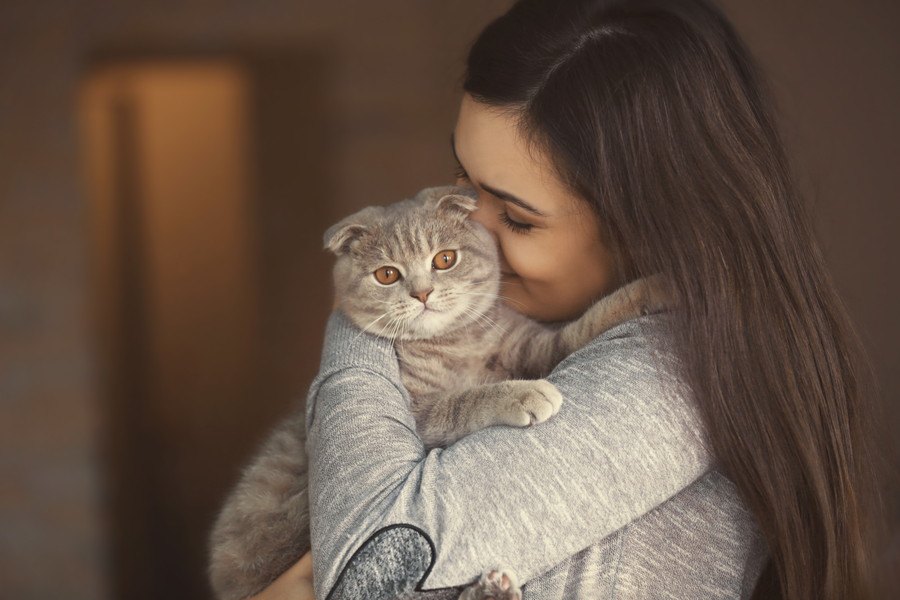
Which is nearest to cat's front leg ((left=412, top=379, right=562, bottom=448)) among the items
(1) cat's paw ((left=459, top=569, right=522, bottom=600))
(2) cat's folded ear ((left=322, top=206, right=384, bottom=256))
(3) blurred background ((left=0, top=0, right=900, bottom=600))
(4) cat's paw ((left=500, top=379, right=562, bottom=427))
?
(4) cat's paw ((left=500, top=379, right=562, bottom=427))

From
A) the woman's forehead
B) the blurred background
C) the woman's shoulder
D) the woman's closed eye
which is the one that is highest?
the woman's forehead

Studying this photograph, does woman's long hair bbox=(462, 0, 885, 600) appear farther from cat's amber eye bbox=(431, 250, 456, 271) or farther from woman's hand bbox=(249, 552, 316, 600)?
woman's hand bbox=(249, 552, 316, 600)

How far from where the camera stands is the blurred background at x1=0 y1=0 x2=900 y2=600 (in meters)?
3.18

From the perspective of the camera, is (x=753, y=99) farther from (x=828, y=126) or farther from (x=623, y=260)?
(x=828, y=126)

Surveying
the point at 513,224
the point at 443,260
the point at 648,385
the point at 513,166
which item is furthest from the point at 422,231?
the point at 648,385

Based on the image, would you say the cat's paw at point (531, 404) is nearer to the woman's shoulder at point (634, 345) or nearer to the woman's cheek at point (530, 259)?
the woman's shoulder at point (634, 345)

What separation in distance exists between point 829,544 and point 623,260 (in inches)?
22.3

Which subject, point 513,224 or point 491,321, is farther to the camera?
point 491,321

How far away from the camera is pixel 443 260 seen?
1.76 metres

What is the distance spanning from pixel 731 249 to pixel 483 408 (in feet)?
1.58

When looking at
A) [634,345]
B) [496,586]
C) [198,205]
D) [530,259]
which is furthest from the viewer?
[198,205]

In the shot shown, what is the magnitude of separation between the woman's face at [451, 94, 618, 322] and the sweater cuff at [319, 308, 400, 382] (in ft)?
1.02

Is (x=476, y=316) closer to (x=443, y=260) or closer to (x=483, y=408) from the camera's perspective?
(x=443, y=260)

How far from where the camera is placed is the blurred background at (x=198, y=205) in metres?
3.18
